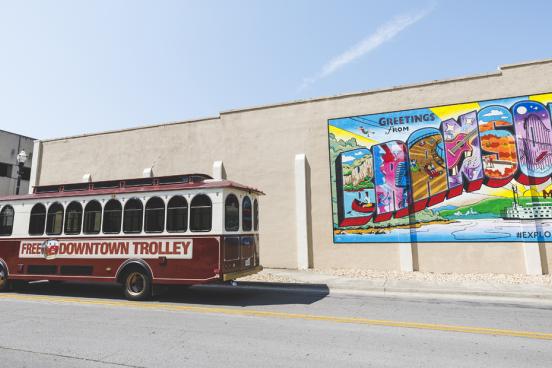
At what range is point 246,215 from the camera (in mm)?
9617

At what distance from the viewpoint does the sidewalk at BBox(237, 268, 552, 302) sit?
9.75 m

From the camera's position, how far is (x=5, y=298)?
942 cm

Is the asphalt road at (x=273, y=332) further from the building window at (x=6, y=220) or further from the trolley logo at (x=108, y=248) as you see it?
the building window at (x=6, y=220)

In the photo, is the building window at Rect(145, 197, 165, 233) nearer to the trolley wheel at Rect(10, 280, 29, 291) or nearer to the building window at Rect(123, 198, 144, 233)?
the building window at Rect(123, 198, 144, 233)

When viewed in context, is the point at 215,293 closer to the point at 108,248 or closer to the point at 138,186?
the point at 108,248

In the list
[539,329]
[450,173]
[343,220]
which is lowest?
[539,329]

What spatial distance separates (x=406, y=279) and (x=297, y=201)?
549 centimetres

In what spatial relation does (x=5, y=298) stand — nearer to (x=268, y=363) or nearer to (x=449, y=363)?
(x=268, y=363)

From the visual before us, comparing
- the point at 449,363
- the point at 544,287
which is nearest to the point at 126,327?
the point at 449,363

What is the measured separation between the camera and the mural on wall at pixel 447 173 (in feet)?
42.0

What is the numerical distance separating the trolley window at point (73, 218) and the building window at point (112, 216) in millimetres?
884

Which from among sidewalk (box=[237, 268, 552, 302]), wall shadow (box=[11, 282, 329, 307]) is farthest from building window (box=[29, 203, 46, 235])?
sidewalk (box=[237, 268, 552, 302])

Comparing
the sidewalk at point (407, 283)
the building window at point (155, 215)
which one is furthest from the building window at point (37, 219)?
the sidewalk at point (407, 283)

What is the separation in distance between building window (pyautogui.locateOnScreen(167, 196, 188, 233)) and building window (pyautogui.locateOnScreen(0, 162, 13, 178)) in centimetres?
3012
